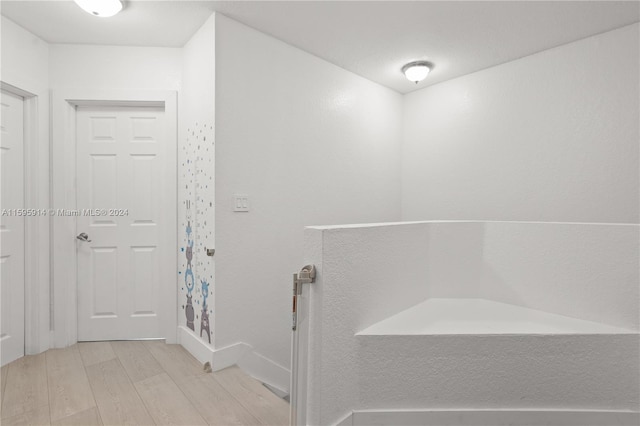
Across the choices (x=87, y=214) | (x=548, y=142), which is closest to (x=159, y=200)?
(x=87, y=214)

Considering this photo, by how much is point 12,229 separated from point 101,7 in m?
1.63

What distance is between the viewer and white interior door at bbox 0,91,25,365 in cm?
233

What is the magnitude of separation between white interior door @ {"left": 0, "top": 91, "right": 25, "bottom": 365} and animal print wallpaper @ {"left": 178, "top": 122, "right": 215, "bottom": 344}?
1.07 meters

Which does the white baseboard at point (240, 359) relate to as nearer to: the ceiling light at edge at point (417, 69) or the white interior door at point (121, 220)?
the white interior door at point (121, 220)

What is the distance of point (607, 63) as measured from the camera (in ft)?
8.14

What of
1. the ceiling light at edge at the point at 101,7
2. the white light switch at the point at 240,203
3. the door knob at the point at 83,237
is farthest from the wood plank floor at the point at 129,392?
the ceiling light at edge at the point at 101,7

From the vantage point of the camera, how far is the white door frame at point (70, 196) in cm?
256

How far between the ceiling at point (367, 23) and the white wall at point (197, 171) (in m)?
0.24

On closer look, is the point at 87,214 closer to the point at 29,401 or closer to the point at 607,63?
the point at 29,401

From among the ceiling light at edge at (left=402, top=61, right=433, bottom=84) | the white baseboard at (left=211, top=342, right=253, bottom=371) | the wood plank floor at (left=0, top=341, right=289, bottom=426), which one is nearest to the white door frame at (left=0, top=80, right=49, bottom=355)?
the wood plank floor at (left=0, top=341, right=289, bottom=426)

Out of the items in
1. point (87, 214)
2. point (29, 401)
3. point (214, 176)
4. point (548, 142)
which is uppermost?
point (548, 142)

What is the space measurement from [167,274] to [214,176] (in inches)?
39.5

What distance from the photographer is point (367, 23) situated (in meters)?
2.39

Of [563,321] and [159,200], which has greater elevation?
[159,200]
